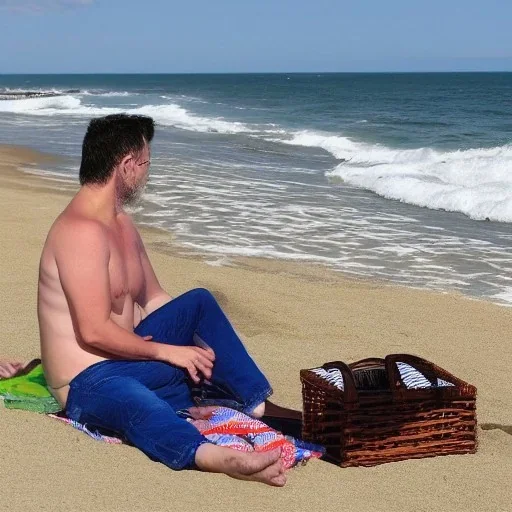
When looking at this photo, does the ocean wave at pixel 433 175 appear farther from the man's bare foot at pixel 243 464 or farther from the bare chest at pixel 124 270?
the man's bare foot at pixel 243 464

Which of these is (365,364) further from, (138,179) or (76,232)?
(76,232)

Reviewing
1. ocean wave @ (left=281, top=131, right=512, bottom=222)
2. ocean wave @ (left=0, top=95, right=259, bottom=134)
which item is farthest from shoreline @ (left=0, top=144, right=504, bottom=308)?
ocean wave @ (left=0, top=95, right=259, bottom=134)

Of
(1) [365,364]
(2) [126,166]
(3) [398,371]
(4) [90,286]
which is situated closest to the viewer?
(4) [90,286]

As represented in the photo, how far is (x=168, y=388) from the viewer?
4055 mm

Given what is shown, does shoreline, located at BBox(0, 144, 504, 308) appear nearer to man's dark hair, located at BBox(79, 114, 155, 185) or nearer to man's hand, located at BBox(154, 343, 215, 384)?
man's hand, located at BBox(154, 343, 215, 384)

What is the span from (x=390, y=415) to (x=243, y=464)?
724 mm

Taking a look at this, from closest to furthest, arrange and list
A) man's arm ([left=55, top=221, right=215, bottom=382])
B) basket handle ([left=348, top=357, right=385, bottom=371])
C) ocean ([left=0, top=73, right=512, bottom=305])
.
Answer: man's arm ([left=55, top=221, right=215, bottom=382]) → basket handle ([left=348, top=357, right=385, bottom=371]) → ocean ([left=0, top=73, right=512, bottom=305])

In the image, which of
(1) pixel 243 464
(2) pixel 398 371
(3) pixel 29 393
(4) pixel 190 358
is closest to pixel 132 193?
(4) pixel 190 358

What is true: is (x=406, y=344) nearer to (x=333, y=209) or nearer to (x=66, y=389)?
(x=66, y=389)

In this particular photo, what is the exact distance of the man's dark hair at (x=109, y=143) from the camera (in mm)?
3871

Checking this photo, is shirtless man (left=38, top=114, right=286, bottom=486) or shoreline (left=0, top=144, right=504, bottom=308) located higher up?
shirtless man (left=38, top=114, right=286, bottom=486)

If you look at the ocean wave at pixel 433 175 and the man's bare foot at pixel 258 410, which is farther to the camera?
the ocean wave at pixel 433 175

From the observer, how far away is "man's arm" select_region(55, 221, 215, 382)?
12.4 ft

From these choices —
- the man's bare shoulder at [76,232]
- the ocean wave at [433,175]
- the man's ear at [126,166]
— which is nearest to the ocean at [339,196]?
A: the ocean wave at [433,175]
